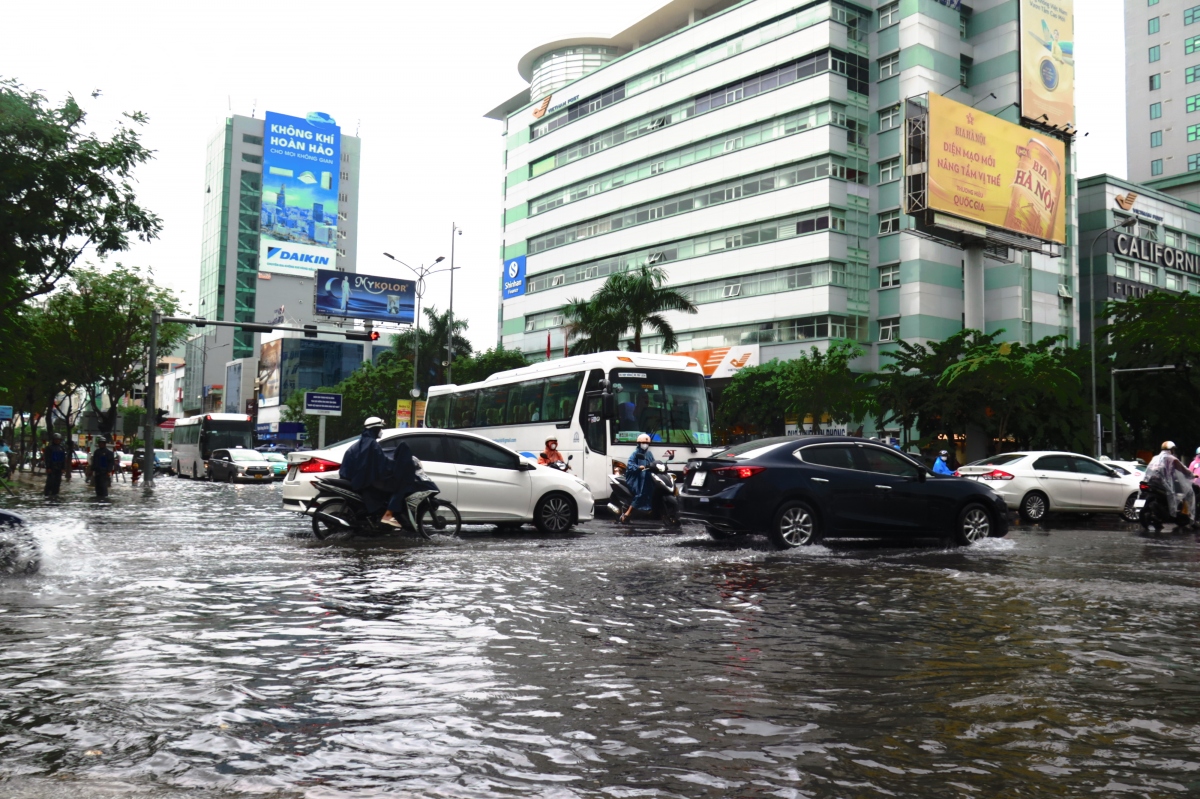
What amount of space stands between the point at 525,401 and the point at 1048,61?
166 ft

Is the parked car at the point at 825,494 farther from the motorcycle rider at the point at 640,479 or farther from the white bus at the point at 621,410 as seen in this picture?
the white bus at the point at 621,410

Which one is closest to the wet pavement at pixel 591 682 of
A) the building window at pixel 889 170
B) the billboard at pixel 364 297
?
the building window at pixel 889 170

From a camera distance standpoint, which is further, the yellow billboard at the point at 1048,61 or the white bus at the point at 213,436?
the yellow billboard at the point at 1048,61

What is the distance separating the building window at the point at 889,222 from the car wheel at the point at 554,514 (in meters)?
48.8

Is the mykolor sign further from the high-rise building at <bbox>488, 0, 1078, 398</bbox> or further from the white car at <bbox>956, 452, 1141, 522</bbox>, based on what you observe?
the white car at <bbox>956, 452, 1141, 522</bbox>

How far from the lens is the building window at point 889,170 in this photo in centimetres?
6206

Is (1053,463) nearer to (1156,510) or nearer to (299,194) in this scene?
(1156,510)

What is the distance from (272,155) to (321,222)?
30.8ft

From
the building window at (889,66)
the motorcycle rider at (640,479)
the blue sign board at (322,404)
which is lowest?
the motorcycle rider at (640,479)

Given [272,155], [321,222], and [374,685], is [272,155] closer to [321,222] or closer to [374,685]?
[321,222]

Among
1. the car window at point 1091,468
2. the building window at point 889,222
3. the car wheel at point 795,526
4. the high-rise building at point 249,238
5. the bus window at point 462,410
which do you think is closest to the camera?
the car wheel at point 795,526

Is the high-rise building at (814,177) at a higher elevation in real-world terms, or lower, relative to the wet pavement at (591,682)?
higher

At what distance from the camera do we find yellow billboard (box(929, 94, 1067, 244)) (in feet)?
155

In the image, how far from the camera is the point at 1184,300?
3806 centimetres
